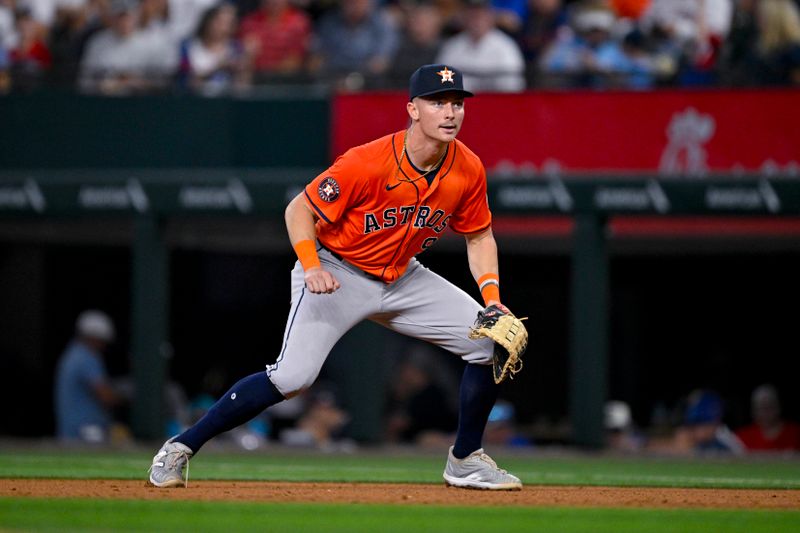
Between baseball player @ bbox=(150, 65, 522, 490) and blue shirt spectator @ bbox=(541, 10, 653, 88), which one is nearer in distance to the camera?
baseball player @ bbox=(150, 65, 522, 490)

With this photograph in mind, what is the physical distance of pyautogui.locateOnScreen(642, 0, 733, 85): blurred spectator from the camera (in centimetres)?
1125

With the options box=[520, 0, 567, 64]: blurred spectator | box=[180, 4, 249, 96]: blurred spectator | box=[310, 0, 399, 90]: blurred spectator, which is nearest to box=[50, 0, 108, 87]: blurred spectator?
box=[180, 4, 249, 96]: blurred spectator

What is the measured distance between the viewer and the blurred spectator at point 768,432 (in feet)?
37.3

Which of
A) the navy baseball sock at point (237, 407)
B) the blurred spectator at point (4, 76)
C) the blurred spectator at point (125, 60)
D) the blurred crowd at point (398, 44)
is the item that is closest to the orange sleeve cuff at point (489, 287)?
the navy baseball sock at point (237, 407)

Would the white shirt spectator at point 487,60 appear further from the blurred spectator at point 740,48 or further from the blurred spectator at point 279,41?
the blurred spectator at point 740,48

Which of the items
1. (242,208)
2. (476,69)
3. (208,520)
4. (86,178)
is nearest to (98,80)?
(86,178)

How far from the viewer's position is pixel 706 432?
11461 mm

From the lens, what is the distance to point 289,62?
480 inches

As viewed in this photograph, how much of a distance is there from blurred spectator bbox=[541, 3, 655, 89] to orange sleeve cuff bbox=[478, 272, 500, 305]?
16.2 ft

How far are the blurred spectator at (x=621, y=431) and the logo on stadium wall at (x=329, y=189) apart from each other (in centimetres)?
530

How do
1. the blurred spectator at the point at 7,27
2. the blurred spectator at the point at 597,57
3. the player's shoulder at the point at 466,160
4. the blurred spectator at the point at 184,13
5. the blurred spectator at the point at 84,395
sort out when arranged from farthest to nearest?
1. the blurred spectator at the point at 7,27
2. the blurred spectator at the point at 184,13
3. the blurred spectator at the point at 84,395
4. the blurred spectator at the point at 597,57
5. the player's shoulder at the point at 466,160

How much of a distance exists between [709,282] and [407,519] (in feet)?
30.0

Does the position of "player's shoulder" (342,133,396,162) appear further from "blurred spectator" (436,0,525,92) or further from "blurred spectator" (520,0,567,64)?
"blurred spectator" (520,0,567,64)

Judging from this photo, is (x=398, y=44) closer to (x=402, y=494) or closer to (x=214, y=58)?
(x=214, y=58)
